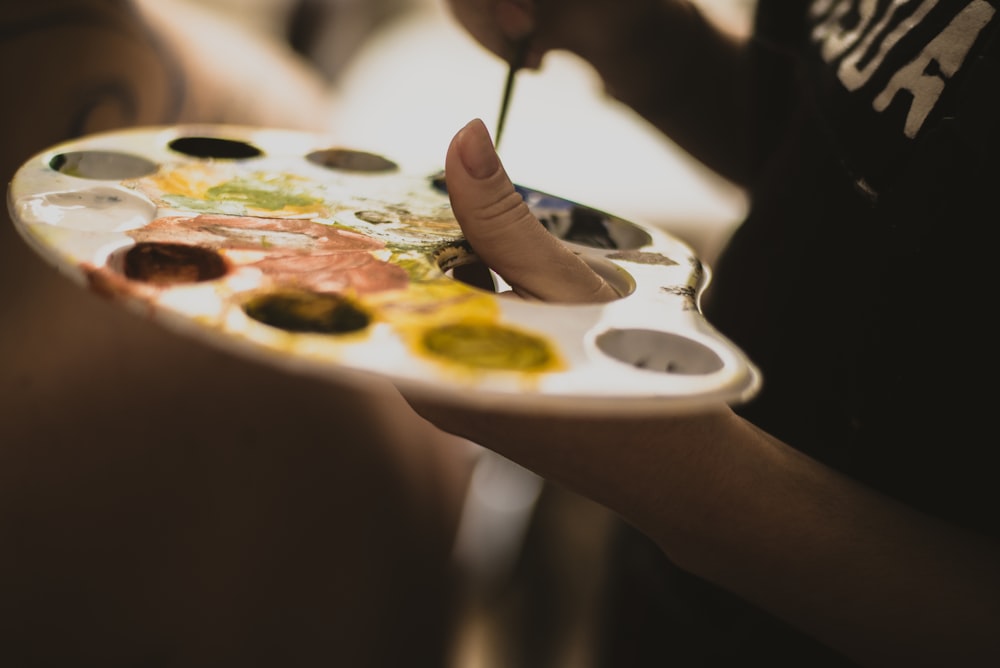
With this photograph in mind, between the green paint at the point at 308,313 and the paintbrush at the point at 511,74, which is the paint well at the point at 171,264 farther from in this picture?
the paintbrush at the point at 511,74

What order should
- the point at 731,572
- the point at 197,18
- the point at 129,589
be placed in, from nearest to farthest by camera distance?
the point at 731,572 < the point at 129,589 < the point at 197,18

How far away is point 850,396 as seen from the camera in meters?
0.46

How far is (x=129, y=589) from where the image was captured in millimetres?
593

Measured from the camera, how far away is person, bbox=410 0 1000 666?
39 cm

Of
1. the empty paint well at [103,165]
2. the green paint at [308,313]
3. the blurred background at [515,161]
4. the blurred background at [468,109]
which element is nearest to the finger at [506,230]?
the green paint at [308,313]

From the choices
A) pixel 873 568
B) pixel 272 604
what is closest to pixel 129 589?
pixel 272 604

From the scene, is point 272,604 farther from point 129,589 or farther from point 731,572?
point 731,572

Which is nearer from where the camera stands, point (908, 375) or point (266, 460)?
point (908, 375)

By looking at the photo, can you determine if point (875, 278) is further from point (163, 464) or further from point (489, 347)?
point (163, 464)

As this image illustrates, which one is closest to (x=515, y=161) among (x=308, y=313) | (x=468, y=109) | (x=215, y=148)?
(x=468, y=109)

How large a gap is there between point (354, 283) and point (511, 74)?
31 cm

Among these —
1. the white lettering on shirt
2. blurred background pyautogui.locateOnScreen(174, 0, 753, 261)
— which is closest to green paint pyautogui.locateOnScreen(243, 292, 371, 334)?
the white lettering on shirt

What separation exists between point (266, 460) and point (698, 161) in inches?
21.9

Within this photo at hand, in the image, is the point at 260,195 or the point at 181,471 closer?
the point at 260,195
